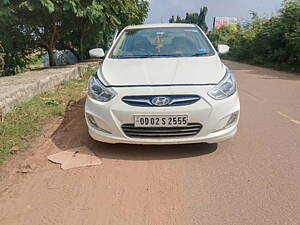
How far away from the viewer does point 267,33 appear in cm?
1959

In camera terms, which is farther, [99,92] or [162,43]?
[162,43]

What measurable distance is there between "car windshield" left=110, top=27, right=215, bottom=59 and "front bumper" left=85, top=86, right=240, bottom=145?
1.19 m

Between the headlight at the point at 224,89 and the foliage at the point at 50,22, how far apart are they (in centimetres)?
529

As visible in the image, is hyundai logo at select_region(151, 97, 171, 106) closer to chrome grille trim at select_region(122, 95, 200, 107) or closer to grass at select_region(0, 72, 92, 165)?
chrome grille trim at select_region(122, 95, 200, 107)

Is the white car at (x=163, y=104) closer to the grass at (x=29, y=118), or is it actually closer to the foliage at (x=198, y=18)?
the grass at (x=29, y=118)

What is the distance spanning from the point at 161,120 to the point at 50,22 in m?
9.38

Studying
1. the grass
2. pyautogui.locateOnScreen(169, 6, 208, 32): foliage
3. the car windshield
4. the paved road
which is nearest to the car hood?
the car windshield

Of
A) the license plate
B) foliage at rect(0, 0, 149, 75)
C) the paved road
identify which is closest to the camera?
the paved road

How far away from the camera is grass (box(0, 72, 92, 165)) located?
3.82 metres

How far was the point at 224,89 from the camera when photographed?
3588mm

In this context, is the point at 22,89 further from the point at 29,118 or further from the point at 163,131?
the point at 163,131

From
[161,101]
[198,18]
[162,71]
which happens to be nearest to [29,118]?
[162,71]

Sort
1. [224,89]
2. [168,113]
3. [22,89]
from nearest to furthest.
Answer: [168,113], [224,89], [22,89]

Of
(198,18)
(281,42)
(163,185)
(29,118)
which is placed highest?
(163,185)
